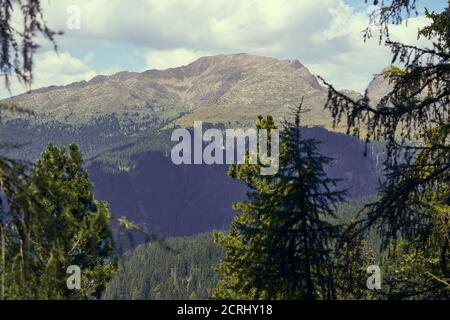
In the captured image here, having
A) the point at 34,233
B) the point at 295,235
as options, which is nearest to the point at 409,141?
the point at 295,235

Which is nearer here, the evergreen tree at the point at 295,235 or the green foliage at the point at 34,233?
the green foliage at the point at 34,233

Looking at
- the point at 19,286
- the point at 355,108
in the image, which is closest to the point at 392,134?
the point at 355,108

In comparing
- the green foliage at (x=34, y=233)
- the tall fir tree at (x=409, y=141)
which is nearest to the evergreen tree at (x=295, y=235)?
the tall fir tree at (x=409, y=141)

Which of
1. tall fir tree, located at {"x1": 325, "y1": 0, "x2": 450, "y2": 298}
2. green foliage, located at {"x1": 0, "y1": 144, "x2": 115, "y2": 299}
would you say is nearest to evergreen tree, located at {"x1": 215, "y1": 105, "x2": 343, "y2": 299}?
tall fir tree, located at {"x1": 325, "y1": 0, "x2": 450, "y2": 298}

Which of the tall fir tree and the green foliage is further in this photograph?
the tall fir tree

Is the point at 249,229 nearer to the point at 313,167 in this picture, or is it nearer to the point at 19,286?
the point at 313,167

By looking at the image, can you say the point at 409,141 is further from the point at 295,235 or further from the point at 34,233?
the point at 34,233

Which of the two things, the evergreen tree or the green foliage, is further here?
the evergreen tree

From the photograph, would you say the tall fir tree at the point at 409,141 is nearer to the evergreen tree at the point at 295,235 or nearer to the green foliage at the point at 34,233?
the evergreen tree at the point at 295,235

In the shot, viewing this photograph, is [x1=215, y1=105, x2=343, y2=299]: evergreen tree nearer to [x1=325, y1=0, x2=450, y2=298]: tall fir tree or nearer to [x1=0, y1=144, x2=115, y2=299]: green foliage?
[x1=325, y1=0, x2=450, y2=298]: tall fir tree

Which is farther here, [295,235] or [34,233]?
[295,235]

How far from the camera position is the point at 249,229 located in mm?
11062

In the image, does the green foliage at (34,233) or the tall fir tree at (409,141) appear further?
the tall fir tree at (409,141)
